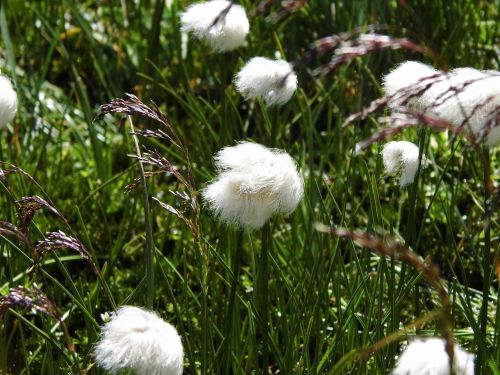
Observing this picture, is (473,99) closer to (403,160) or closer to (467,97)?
(467,97)

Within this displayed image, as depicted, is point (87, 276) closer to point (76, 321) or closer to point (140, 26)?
point (76, 321)

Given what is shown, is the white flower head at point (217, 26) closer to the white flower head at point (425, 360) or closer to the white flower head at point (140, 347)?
the white flower head at point (140, 347)

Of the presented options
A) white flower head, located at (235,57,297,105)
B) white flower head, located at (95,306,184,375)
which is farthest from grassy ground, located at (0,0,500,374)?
white flower head, located at (95,306,184,375)

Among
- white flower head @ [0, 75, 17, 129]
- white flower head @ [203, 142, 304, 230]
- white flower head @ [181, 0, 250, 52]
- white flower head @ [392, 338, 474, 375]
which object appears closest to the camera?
white flower head @ [392, 338, 474, 375]

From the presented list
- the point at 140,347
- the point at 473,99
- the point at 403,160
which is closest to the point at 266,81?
the point at 403,160

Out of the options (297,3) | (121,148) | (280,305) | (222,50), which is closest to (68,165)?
(121,148)

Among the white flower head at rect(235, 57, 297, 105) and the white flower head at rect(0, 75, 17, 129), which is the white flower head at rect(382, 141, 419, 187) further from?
the white flower head at rect(0, 75, 17, 129)
